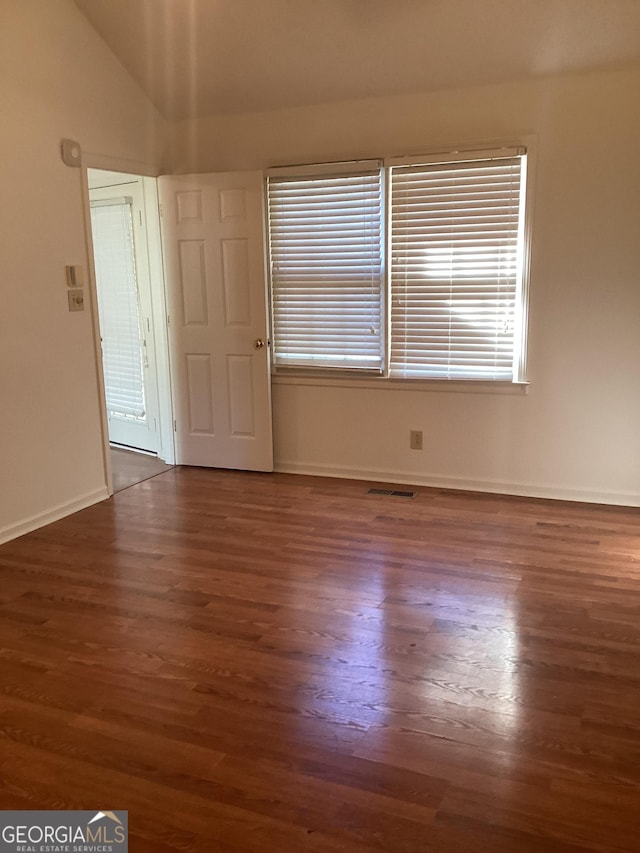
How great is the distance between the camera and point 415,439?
185 inches

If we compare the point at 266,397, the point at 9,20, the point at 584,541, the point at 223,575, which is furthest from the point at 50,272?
the point at 584,541

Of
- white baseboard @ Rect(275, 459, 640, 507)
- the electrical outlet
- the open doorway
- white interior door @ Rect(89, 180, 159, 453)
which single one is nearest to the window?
the electrical outlet

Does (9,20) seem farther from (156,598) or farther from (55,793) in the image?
(55,793)

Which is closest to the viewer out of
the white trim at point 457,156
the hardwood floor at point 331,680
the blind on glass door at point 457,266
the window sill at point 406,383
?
the hardwood floor at point 331,680

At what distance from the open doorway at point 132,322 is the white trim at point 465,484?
3.59 feet

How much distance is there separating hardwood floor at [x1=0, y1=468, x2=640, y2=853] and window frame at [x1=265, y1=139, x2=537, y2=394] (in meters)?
0.89

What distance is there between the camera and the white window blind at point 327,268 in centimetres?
454

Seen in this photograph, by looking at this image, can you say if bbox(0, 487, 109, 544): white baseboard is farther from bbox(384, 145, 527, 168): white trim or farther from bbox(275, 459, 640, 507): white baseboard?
bbox(384, 145, 527, 168): white trim

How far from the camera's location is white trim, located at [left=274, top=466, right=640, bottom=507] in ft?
14.1

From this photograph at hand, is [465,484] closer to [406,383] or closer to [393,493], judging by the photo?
[393,493]

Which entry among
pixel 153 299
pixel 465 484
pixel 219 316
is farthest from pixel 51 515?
pixel 465 484

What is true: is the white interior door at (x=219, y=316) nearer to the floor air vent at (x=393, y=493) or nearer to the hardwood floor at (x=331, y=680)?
the floor air vent at (x=393, y=493)

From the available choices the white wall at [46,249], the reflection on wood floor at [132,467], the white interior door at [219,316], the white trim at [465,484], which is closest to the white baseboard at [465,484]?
the white trim at [465,484]

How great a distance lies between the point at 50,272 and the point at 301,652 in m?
2.63
